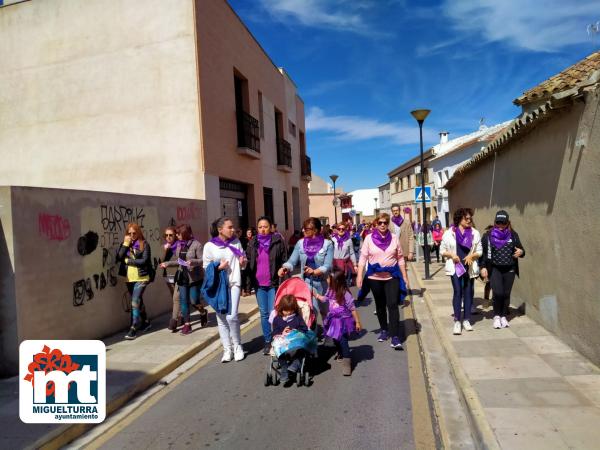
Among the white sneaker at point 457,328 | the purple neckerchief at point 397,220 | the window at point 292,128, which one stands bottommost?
the white sneaker at point 457,328

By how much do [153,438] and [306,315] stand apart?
2099mm

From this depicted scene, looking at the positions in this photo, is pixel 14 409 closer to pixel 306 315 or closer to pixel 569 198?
pixel 306 315

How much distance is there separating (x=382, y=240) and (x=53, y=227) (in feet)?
14.5

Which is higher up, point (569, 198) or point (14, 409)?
point (569, 198)

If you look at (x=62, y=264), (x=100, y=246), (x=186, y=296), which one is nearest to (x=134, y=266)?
(x=100, y=246)

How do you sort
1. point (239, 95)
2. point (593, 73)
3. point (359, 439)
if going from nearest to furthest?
point (359, 439)
point (593, 73)
point (239, 95)

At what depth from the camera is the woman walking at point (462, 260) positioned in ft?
21.0

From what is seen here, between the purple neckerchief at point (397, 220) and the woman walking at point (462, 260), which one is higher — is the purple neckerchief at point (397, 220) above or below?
above

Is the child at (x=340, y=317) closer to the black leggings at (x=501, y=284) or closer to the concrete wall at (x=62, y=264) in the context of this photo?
the black leggings at (x=501, y=284)

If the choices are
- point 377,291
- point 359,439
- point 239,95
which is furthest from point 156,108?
point 359,439

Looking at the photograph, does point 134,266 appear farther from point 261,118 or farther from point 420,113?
point 261,118

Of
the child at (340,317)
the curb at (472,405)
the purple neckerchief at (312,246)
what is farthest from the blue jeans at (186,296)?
the curb at (472,405)

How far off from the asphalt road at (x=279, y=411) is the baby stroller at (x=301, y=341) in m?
0.12

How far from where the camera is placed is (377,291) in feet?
20.1
